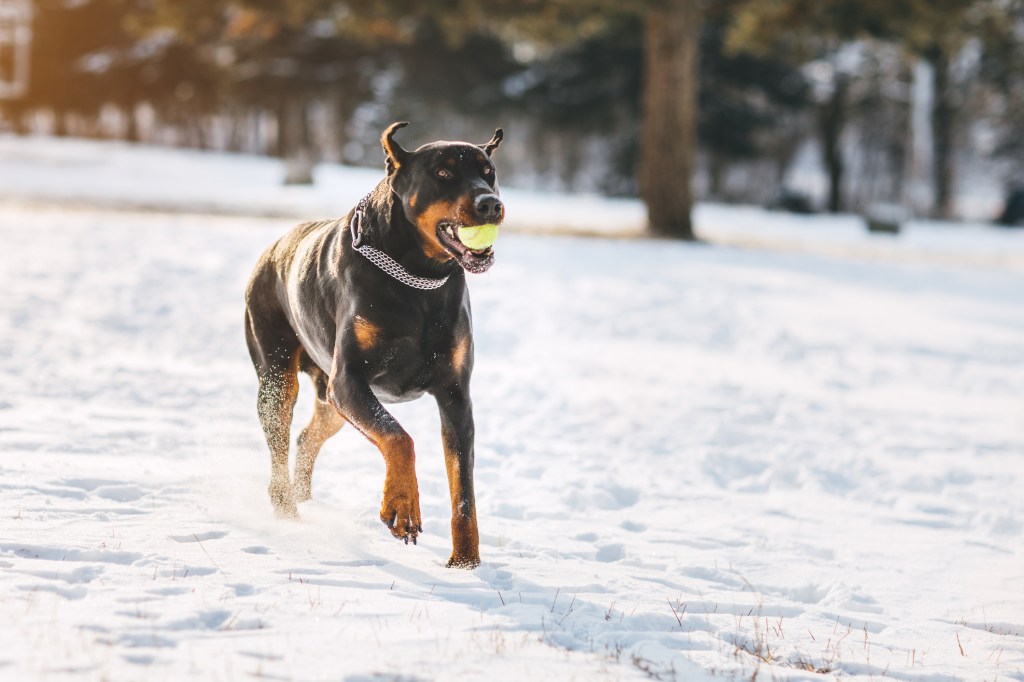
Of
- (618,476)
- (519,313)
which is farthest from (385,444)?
(519,313)

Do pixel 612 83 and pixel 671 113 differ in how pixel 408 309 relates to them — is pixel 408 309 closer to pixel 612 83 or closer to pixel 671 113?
pixel 671 113

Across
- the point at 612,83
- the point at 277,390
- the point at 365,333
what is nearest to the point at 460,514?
the point at 365,333

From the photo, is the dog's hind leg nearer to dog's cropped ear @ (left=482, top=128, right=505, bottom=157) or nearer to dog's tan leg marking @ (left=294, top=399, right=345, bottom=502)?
dog's tan leg marking @ (left=294, top=399, right=345, bottom=502)

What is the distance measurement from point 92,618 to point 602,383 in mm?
6213

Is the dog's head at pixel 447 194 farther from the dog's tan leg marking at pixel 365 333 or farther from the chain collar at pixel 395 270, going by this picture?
the dog's tan leg marking at pixel 365 333

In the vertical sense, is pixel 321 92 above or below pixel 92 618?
above

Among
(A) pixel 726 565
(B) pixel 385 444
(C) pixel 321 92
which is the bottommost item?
(A) pixel 726 565

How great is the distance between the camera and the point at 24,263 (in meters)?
13.3

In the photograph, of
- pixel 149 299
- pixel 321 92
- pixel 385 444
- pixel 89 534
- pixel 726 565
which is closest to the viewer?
pixel 385 444

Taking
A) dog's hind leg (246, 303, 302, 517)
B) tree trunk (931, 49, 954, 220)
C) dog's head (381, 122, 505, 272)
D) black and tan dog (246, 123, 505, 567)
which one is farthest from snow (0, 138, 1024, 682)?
tree trunk (931, 49, 954, 220)

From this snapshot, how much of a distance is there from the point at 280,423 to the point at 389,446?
1.33 meters

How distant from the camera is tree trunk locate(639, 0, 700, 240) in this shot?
62.4 feet

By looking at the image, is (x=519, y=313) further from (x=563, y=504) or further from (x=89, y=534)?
(x=89, y=534)

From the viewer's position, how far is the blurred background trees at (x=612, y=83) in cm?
2025
